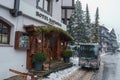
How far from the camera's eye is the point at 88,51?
78.6 feet

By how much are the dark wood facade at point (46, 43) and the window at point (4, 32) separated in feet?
6.33

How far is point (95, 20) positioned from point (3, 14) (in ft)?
215

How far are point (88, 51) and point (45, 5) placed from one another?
6.80 metres

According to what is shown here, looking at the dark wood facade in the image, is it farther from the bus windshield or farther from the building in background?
the building in background

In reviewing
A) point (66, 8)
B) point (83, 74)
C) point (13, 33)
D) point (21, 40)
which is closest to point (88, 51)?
point (83, 74)

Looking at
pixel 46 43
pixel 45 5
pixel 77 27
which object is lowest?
pixel 46 43

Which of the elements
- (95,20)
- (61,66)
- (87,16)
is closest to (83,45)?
(61,66)

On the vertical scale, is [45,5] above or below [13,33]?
above

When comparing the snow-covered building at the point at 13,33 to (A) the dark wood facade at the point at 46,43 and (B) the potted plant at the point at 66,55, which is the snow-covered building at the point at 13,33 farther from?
(B) the potted plant at the point at 66,55

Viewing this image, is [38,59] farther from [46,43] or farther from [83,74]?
[83,74]

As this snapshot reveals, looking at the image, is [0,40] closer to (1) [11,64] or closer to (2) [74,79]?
(1) [11,64]

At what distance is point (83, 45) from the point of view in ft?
A: 80.8

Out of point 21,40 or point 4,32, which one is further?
point 21,40

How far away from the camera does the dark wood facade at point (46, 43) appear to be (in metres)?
16.1
